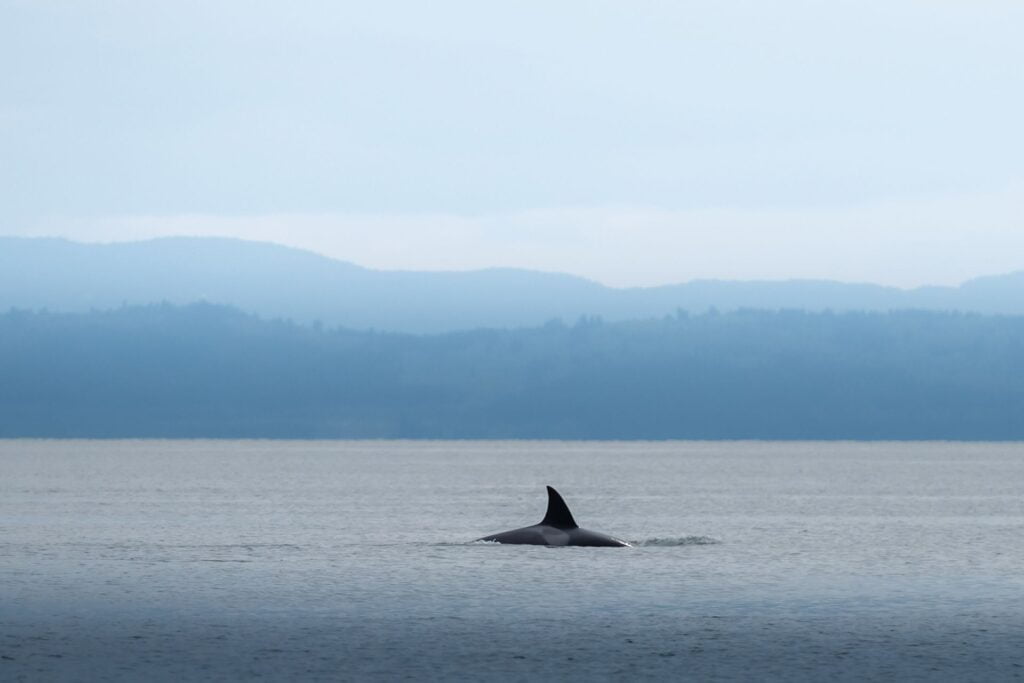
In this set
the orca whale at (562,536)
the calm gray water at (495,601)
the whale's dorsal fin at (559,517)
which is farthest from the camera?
the orca whale at (562,536)

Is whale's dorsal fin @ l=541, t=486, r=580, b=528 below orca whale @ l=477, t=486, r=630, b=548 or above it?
above

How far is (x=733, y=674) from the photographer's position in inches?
1288

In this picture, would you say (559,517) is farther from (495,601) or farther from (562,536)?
(495,601)

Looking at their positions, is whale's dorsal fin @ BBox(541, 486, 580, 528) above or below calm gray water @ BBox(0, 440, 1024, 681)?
above

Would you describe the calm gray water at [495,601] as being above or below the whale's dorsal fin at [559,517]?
below

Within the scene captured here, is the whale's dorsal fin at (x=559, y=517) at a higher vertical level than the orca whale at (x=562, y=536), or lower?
higher

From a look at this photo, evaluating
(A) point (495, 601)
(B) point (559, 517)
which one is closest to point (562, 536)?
(B) point (559, 517)

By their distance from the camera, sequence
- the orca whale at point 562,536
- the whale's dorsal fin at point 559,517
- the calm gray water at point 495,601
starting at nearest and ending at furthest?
the calm gray water at point 495,601, the whale's dorsal fin at point 559,517, the orca whale at point 562,536

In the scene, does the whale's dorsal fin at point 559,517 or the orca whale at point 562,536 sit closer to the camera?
the whale's dorsal fin at point 559,517

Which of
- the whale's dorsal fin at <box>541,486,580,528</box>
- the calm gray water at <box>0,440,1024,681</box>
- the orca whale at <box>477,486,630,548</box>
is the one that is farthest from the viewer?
the orca whale at <box>477,486,630,548</box>

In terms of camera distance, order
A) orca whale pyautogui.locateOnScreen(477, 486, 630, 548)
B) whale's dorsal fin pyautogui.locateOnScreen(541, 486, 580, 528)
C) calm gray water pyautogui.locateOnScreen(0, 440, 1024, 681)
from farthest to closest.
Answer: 1. orca whale pyautogui.locateOnScreen(477, 486, 630, 548)
2. whale's dorsal fin pyautogui.locateOnScreen(541, 486, 580, 528)
3. calm gray water pyautogui.locateOnScreen(0, 440, 1024, 681)

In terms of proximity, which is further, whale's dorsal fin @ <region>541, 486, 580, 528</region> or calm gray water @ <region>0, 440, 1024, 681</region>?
whale's dorsal fin @ <region>541, 486, 580, 528</region>

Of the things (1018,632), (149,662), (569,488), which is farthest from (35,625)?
(569,488)

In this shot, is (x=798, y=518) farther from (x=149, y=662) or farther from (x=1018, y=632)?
(x=149, y=662)
